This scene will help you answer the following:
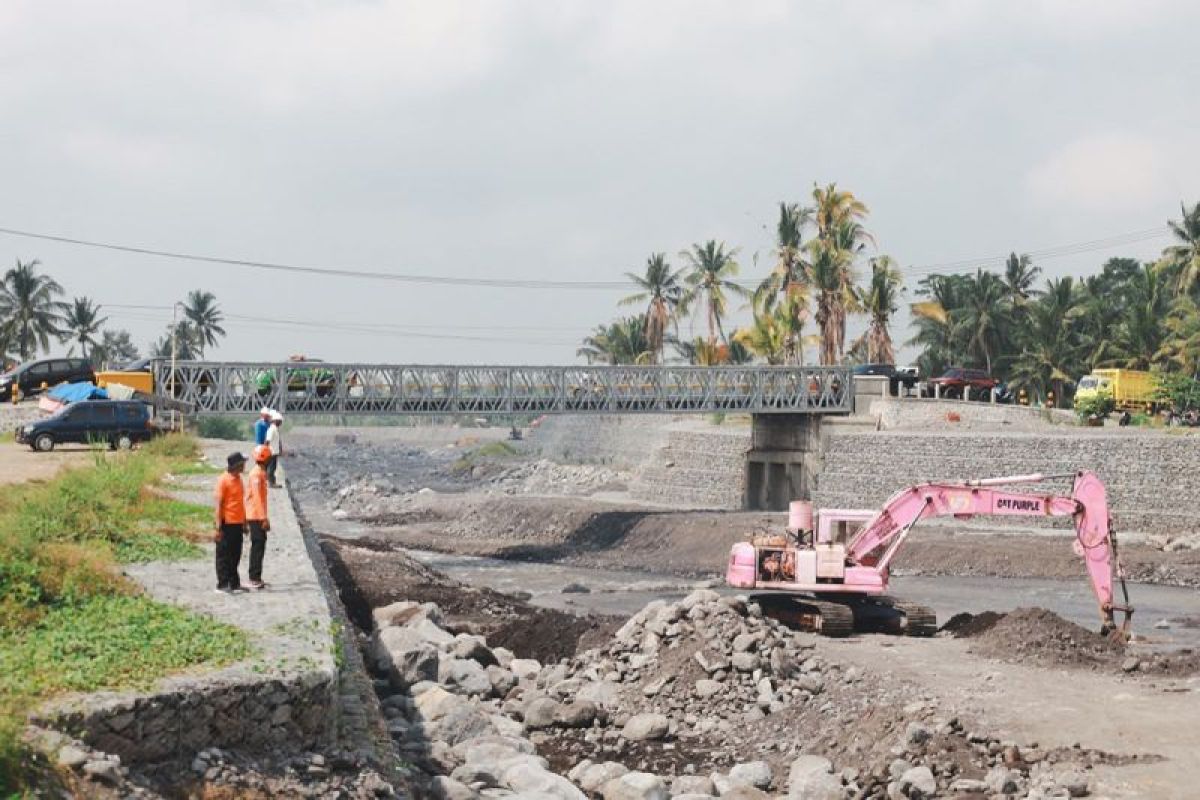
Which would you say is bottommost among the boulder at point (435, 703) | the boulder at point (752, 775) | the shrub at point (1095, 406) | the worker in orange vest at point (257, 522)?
the boulder at point (752, 775)

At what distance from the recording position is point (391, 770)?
13.8 m

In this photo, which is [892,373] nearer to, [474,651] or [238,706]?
[474,651]

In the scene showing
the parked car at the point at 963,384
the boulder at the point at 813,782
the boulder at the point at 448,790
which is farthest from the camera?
the parked car at the point at 963,384

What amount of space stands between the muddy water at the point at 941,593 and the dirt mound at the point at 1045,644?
546cm

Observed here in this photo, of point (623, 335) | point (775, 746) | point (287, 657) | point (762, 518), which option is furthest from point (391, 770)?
point (623, 335)

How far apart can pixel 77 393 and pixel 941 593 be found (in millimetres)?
28945

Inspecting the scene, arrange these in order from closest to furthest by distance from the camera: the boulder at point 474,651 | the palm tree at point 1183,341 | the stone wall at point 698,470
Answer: the boulder at point 474,651
the palm tree at point 1183,341
the stone wall at point 698,470

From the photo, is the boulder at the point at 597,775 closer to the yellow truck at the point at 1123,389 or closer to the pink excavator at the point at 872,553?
the pink excavator at the point at 872,553

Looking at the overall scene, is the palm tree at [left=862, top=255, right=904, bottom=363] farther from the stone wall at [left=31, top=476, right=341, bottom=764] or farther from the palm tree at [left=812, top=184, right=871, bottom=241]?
the stone wall at [left=31, top=476, right=341, bottom=764]

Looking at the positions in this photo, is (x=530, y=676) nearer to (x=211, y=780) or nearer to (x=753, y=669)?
(x=753, y=669)

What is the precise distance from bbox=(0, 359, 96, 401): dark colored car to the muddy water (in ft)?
50.4

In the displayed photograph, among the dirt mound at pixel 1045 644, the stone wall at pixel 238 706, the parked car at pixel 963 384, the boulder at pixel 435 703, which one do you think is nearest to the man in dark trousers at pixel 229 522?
the stone wall at pixel 238 706

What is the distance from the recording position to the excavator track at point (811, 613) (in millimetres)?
28297

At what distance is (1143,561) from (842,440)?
20.3 meters
